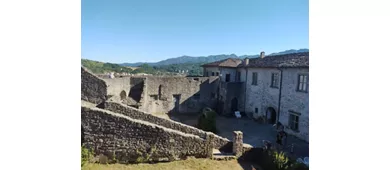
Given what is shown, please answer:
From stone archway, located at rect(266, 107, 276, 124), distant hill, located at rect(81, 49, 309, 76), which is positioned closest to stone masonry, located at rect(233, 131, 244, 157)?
distant hill, located at rect(81, 49, 309, 76)

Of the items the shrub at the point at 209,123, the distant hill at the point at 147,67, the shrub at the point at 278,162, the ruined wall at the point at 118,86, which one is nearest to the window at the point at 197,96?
the distant hill at the point at 147,67

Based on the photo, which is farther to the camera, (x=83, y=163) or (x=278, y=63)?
(x=278, y=63)

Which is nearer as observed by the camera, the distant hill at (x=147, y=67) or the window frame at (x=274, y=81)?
the window frame at (x=274, y=81)

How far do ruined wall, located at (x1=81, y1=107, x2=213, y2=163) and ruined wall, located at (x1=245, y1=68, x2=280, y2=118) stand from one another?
594cm

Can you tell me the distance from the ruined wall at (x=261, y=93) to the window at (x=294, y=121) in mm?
985

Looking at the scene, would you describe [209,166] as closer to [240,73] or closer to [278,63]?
[278,63]

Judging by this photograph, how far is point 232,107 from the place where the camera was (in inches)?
498

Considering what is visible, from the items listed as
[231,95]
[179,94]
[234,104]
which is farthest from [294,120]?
[179,94]

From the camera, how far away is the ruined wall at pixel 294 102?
8.23 meters

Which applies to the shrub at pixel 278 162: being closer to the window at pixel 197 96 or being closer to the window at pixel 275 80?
the window at pixel 275 80

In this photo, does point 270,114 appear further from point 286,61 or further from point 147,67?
point 147,67
